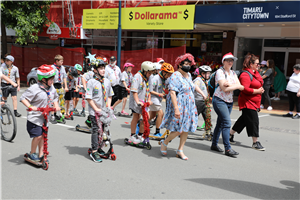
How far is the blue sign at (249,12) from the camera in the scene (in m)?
11.5

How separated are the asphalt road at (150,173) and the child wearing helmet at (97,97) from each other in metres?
0.35

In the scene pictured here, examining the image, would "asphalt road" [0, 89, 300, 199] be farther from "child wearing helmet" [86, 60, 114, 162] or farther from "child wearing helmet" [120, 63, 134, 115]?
"child wearing helmet" [120, 63, 134, 115]

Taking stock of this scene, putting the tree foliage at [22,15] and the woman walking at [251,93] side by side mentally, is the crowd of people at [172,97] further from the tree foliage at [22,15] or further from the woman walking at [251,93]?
the tree foliage at [22,15]

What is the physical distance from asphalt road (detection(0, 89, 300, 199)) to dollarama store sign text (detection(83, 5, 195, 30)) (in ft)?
27.8

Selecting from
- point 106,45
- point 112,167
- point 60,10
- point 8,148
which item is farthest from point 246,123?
point 60,10

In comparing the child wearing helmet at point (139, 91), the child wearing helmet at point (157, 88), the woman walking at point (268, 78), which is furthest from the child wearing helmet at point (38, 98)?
the woman walking at point (268, 78)

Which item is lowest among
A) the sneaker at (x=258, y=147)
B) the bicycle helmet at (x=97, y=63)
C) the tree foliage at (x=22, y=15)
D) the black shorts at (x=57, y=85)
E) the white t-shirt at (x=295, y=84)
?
the sneaker at (x=258, y=147)

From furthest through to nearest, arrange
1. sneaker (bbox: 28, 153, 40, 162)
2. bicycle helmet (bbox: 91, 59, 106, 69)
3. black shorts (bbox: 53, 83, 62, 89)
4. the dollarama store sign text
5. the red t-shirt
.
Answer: the dollarama store sign text, black shorts (bbox: 53, 83, 62, 89), the red t-shirt, bicycle helmet (bbox: 91, 59, 106, 69), sneaker (bbox: 28, 153, 40, 162)

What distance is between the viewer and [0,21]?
1619 centimetres

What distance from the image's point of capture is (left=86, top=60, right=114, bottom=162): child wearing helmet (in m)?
5.25

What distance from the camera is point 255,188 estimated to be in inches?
176

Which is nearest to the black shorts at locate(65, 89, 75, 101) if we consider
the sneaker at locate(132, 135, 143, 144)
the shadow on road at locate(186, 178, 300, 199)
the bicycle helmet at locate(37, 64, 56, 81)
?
the sneaker at locate(132, 135, 143, 144)

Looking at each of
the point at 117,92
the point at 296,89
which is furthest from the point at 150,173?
the point at 296,89

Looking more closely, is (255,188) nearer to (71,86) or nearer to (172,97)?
(172,97)
